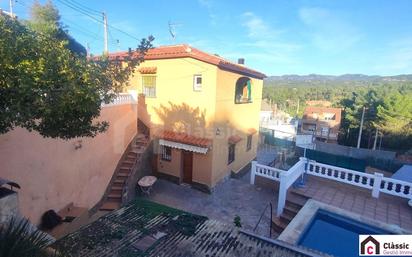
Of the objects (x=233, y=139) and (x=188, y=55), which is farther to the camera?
(x=233, y=139)

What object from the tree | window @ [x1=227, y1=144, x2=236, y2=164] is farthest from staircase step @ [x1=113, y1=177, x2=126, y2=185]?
the tree

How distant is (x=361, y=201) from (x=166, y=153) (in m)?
14.6

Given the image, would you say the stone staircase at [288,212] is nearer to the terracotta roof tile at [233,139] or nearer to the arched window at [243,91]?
the terracotta roof tile at [233,139]

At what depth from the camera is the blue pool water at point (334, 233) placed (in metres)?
11.0

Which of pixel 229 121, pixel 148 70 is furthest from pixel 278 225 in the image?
pixel 148 70

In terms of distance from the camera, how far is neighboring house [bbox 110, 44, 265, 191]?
1784 centimetres

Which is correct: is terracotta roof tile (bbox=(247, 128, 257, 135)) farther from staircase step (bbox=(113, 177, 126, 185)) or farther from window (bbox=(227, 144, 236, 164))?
staircase step (bbox=(113, 177, 126, 185))

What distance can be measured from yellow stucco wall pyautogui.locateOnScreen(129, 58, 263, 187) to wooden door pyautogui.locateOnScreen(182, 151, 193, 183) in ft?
1.47

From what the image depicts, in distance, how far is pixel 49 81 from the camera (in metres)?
5.50

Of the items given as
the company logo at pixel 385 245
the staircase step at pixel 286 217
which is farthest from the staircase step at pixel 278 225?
the company logo at pixel 385 245

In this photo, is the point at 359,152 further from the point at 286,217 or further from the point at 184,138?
the point at 184,138

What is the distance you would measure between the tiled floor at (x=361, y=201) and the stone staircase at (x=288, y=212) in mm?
666

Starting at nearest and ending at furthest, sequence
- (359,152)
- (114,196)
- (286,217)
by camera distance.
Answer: (286,217) < (114,196) < (359,152)

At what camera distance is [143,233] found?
848 cm
